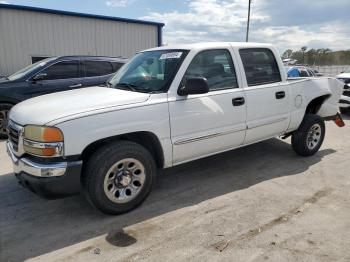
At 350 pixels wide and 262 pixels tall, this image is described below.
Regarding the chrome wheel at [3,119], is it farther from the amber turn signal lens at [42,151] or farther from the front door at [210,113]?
the front door at [210,113]

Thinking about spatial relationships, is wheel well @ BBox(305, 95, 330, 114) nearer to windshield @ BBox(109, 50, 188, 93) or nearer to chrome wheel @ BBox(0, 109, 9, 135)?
windshield @ BBox(109, 50, 188, 93)

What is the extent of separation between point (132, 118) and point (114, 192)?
32.5 inches

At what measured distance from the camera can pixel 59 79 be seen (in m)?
7.52

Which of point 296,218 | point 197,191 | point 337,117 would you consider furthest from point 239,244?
point 337,117

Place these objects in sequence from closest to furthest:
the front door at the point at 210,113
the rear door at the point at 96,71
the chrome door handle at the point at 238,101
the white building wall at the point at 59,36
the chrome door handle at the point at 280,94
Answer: the front door at the point at 210,113
the chrome door handle at the point at 238,101
the chrome door handle at the point at 280,94
the rear door at the point at 96,71
the white building wall at the point at 59,36

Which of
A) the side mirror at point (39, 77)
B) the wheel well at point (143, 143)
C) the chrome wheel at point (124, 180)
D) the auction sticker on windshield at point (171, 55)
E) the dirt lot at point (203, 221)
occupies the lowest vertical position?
the dirt lot at point (203, 221)

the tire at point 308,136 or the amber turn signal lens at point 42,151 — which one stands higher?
the amber turn signal lens at point 42,151

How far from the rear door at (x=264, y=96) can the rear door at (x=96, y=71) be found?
4.20 metres

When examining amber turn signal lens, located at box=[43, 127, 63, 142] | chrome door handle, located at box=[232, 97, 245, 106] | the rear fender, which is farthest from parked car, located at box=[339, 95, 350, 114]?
amber turn signal lens, located at box=[43, 127, 63, 142]

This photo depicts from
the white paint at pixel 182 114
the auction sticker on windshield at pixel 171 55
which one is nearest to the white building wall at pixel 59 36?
the white paint at pixel 182 114

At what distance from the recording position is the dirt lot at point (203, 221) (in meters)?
3.00

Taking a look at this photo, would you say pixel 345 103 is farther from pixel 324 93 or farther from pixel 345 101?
pixel 324 93

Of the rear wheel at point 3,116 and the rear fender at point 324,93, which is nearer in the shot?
the rear fender at point 324,93

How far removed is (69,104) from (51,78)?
172 inches
